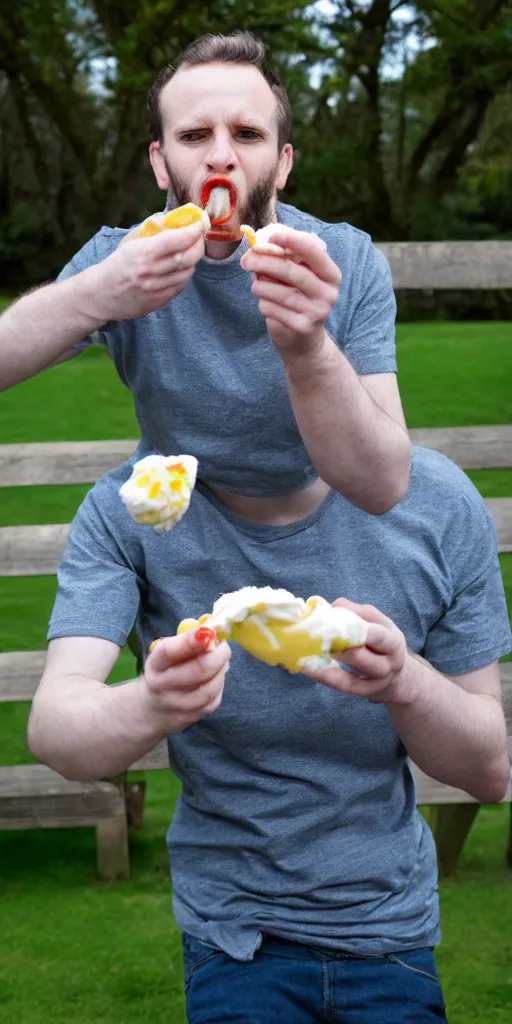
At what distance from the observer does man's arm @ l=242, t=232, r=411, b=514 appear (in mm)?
1188

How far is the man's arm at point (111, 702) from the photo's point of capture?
1.15 m

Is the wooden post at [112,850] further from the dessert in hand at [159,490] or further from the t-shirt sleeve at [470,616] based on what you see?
the dessert in hand at [159,490]

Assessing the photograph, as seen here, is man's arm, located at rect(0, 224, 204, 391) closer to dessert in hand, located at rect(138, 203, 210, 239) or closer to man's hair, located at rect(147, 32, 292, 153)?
dessert in hand, located at rect(138, 203, 210, 239)

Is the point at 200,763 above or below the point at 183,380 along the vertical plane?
below

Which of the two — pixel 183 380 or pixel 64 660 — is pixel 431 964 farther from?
pixel 183 380

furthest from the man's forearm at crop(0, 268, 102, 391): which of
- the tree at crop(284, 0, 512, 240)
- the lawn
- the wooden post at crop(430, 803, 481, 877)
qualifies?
the tree at crop(284, 0, 512, 240)

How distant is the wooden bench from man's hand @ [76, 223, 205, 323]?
1.54m

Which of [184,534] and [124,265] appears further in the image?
[184,534]

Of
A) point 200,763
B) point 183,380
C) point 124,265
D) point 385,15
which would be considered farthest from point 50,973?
point 385,15

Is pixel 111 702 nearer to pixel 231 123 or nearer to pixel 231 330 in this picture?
pixel 231 330

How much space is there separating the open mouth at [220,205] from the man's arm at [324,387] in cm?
19

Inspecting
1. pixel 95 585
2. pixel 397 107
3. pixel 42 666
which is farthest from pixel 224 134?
pixel 397 107

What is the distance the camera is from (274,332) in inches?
47.9

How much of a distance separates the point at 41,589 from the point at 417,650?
379 cm
